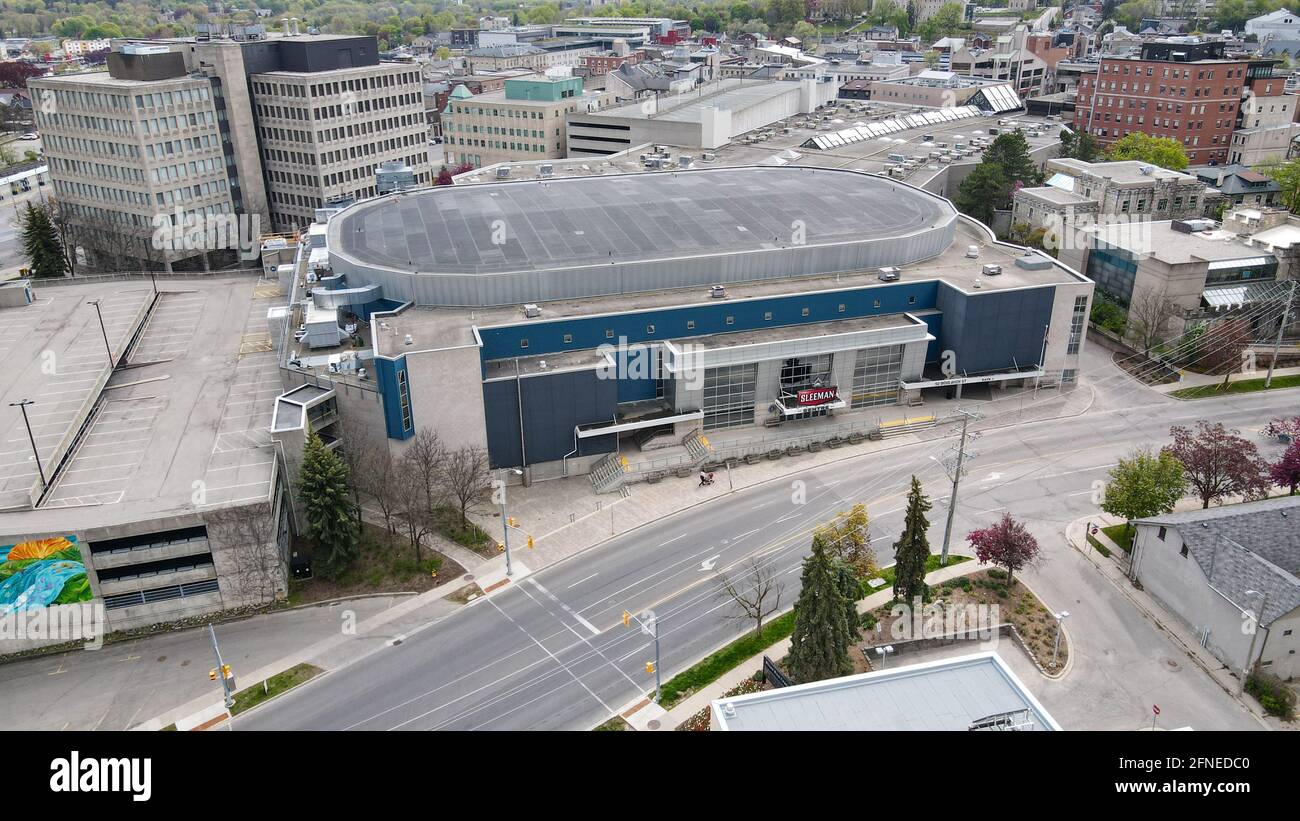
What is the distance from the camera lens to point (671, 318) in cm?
6469

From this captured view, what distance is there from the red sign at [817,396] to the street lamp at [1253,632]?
28956 mm

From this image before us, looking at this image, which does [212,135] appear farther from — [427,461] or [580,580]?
[580,580]

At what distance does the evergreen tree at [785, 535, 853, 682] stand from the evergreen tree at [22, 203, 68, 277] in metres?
90.2

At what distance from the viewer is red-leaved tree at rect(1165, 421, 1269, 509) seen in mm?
52688

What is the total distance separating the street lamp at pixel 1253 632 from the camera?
41.7 metres

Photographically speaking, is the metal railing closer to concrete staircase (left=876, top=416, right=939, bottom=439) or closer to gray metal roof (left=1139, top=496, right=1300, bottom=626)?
concrete staircase (left=876, top=416, right=939, bottom=439)

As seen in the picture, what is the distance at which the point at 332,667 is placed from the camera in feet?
148

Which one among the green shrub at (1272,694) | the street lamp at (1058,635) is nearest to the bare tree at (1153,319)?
the street lamp at (1058,635)

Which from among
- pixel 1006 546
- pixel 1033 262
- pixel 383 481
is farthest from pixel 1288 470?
pixel 383 481

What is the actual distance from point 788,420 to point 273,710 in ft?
128

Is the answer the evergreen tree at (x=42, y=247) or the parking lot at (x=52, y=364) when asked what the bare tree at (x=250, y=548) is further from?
the evergreen tree at (x=42, y=247)

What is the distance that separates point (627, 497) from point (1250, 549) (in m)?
34.3

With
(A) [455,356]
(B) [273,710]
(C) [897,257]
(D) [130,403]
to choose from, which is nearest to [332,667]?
(B) [273,710]

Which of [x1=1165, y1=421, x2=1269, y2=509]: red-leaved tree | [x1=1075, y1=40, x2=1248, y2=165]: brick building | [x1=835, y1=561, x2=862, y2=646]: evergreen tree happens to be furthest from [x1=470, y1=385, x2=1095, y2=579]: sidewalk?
[x1=1075, y1=40, x2=1248, y2=165]: brick building
